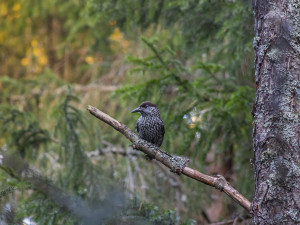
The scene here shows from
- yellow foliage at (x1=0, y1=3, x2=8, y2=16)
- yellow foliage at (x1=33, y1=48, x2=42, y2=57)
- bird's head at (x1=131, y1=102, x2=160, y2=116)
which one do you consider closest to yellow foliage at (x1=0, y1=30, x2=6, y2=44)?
yellow foliage at (x1=0, y1=3, x2=8, y2=16)

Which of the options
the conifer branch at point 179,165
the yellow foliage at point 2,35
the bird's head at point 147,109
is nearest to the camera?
the conifer branch at point 179,165

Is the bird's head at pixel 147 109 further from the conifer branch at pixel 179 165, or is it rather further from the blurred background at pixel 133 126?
the conifer branch at pixel 179 165

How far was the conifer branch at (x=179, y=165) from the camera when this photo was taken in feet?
10.2

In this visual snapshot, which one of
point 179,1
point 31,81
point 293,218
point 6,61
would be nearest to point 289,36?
point 293,218

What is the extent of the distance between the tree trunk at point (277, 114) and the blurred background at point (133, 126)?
1161mm

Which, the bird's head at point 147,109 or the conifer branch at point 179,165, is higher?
the bird's head at point 147,109

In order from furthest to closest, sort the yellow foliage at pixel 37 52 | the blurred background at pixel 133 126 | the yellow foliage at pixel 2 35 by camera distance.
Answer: the yellow foliage at pixel 37 52, the yellow foliage at pixel 2 35, the blurred background at pixel 133 126

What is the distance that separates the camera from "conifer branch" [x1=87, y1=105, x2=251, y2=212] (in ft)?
10.2

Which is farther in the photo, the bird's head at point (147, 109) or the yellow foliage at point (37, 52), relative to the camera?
the yellow foliage at point (37, 52)

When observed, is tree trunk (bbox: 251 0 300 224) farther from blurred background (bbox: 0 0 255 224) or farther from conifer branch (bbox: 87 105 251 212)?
blurred background (bbox: 0 0 255 224)

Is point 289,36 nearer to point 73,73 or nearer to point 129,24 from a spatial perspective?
point 129,24

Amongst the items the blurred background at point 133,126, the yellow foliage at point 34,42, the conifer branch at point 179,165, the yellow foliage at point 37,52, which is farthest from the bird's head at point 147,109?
the yellow foliage at point 34,42

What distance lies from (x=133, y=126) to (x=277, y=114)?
329 centimetres

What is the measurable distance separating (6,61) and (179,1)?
20.5ft
